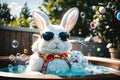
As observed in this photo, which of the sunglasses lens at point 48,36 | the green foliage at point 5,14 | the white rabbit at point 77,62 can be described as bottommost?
the white rabbit at point 77,62

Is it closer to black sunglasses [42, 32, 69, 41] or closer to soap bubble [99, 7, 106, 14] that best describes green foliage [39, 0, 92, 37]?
soap bubble [99, 7, 106, 14]

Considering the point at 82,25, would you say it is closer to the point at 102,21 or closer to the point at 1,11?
the point at 102,21

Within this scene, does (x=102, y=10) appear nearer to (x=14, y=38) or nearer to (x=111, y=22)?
(x=111, y=22)

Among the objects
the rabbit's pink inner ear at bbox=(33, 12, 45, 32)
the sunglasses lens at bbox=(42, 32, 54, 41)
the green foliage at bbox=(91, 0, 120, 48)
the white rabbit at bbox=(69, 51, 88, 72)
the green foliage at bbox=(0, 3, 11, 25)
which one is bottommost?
the white rabbit at bbox=(69, 51, 88, 72)

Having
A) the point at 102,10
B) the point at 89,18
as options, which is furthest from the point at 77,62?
the point at 89,18

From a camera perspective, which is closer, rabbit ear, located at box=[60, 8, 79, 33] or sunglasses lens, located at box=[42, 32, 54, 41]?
sunglasses lens, located at box=[42, 32, 54, 41]

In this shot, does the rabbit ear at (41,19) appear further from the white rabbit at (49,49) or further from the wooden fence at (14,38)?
the wooden fence at (14,38)

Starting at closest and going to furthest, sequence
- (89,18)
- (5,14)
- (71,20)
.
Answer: (71,20) → (89,18) → (5,14)

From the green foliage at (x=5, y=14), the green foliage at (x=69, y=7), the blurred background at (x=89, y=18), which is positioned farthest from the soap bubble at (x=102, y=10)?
the green foliage at (x=5, y=14)

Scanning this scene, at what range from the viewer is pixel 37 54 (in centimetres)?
543

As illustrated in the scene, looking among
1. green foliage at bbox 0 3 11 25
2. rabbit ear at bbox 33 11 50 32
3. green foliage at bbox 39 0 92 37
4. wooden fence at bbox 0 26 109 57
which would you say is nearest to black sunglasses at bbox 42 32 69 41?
rabbit ear at bbox 33 11 50 32

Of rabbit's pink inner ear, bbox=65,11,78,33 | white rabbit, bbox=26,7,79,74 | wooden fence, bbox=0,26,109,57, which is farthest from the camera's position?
wooden fence, bbox=0,26,109,57

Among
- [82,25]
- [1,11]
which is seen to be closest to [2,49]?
[82,25]

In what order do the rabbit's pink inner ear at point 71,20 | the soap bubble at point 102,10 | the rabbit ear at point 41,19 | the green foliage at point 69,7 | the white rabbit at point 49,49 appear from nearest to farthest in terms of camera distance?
the white rabbit at point 49,49 < the rabbit ear at point 41,19 < the rabbit's pink inner ear at point 71,20 < the soap bubble at point 102,10 < the green foliage at point 69,7
